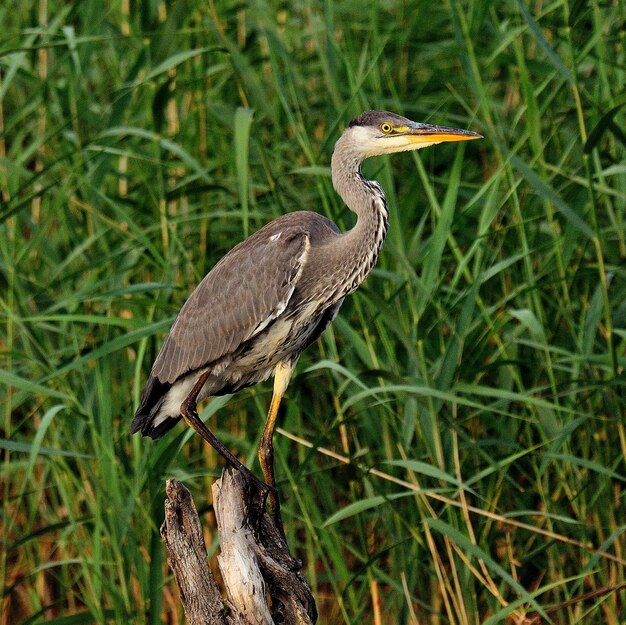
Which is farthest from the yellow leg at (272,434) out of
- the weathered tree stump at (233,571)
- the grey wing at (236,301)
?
the weathered tree stump at (233,571)

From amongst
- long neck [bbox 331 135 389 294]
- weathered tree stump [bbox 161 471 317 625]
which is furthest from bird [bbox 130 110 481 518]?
weathered tree stump [bbox 161 471 317 625]

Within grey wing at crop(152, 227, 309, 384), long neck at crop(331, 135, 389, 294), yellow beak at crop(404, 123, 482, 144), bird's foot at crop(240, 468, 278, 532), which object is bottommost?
bird's foot at crop(240, 468, 278, 532)

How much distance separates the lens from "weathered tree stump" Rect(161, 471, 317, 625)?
8.96 feet

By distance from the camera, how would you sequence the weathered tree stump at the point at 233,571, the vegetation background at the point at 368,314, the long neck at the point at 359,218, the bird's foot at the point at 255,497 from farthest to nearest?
the vegetation background at the point at 368,314, the long neck at the point at 359,218, the bird's foot at the point at 255,497, the weathered tree stump at the point at 233,571

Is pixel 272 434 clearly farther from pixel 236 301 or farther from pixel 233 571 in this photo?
pixel 233 571

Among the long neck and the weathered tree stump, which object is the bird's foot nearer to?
the weathered tree stump

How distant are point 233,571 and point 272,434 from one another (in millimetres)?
679

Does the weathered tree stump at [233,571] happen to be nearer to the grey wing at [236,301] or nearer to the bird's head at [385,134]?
the grey wing at [236,301]

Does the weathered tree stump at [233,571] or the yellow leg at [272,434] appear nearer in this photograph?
the weathered tree stump at [233,571]

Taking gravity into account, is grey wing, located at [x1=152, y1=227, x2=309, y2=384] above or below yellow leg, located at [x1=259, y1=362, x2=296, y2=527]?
above

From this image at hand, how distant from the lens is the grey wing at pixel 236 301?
3227mm

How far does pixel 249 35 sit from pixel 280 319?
1.41 metres

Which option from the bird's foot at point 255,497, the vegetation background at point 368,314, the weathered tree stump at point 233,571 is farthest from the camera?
the vegetation background at point 368,314

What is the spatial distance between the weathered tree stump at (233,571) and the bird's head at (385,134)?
1.06m
